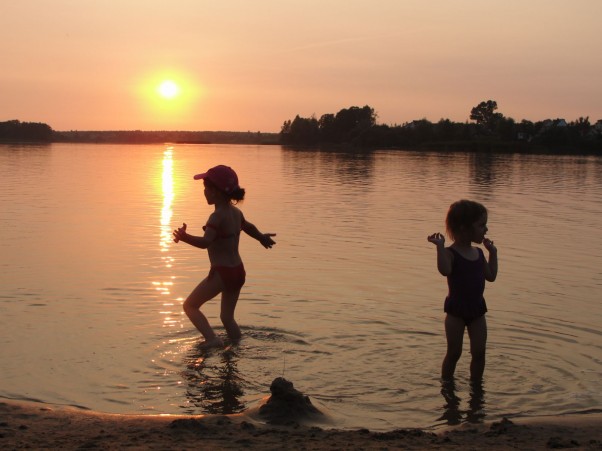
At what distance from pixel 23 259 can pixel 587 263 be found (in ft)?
29.1

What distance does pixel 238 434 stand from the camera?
518 cm

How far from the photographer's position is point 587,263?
13367 mm

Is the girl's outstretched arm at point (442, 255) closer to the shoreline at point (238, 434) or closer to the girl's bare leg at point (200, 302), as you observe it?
the shoreline at point (238, 434)

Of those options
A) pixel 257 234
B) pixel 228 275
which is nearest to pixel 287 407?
pixel 228 275

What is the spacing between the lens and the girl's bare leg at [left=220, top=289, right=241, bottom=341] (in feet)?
25.8

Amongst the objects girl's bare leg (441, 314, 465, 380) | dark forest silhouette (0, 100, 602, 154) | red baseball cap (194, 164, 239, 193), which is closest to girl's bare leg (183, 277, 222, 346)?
red baseball cap (194, 164, 239, 193)

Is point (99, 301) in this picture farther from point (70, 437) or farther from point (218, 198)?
point (70, 437)

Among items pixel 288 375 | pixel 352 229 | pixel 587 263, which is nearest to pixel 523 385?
pixel 288 375

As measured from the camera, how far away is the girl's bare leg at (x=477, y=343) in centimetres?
668

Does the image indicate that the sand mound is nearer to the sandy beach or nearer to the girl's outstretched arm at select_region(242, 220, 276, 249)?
the sandy beach

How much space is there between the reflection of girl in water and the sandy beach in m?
1.02

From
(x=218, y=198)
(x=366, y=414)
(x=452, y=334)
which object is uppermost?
(x=218, y=198)

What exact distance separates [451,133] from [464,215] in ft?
458

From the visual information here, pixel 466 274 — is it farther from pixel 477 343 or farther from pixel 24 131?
pixel 24 131
